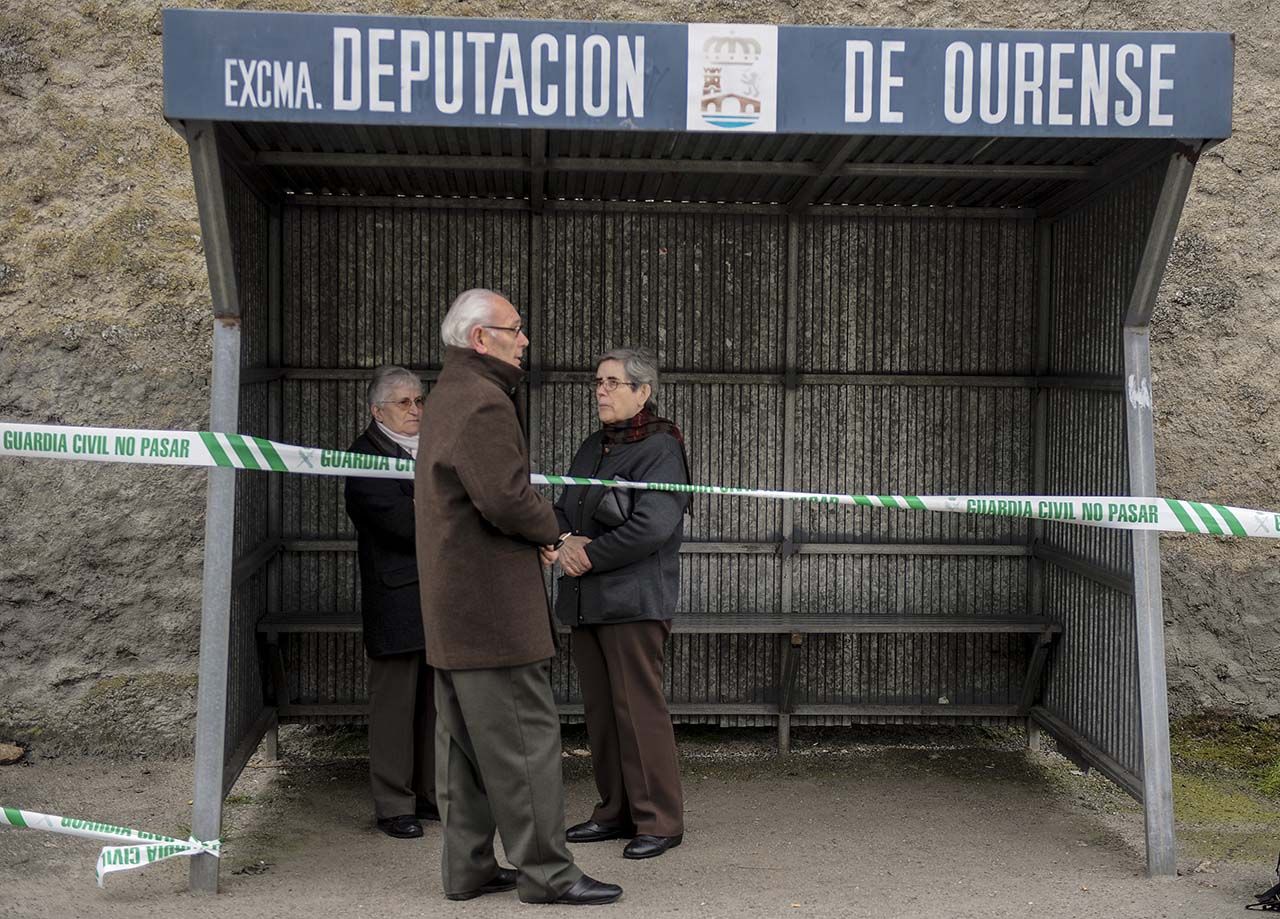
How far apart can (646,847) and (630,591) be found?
3.18 feet

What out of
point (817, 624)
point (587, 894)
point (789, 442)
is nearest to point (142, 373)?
point (789, 442)

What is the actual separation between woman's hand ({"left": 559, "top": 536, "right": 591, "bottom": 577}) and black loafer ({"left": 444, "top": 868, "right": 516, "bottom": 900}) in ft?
3.51

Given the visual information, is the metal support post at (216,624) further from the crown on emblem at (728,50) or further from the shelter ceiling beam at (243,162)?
the crown on emblem at (728,50)

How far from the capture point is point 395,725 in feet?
18.2

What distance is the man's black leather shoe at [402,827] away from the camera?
217 inches

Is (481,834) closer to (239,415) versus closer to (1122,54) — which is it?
(239,415)

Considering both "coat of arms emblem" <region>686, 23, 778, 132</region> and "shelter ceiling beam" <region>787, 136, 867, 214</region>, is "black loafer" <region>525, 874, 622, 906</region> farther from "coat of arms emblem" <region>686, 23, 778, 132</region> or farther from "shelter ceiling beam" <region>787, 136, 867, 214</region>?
"shelter ceiling beam" <region>787, 136, 867, 214</region>

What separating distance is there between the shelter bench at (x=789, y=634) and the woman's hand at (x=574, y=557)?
113 cm

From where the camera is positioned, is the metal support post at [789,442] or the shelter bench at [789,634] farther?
the metal support post at [789,442]

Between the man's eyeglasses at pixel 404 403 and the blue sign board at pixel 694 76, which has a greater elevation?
the blue sign board at pixel 694 76

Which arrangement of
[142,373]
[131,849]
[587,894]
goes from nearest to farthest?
[587,894] → [131,849] → [142,373]

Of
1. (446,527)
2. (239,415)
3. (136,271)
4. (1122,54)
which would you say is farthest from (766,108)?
(136,271)

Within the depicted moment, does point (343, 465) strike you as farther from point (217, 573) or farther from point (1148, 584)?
point (1148, 584)

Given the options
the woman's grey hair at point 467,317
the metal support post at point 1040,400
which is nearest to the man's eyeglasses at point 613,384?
the woman's grey hair at point 467,317
